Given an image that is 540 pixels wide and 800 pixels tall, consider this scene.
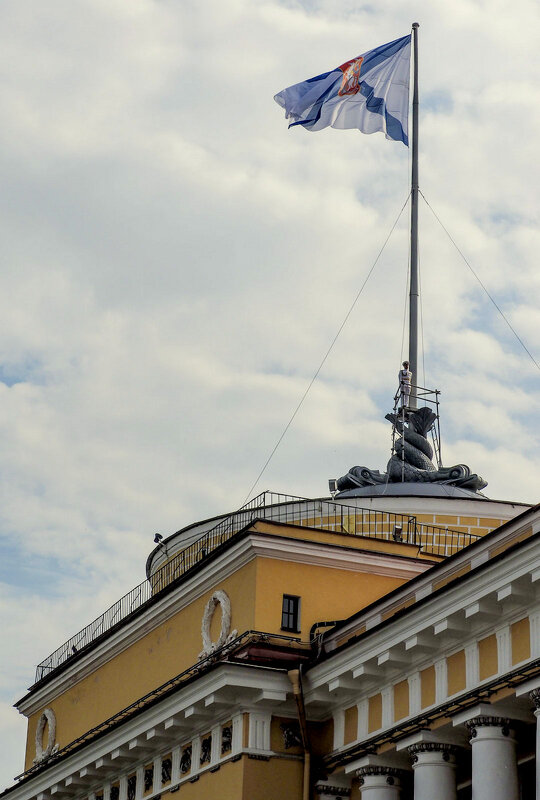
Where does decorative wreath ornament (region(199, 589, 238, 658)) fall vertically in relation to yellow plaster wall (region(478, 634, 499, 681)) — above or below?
above

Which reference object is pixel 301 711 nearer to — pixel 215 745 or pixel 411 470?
pixel 215 745

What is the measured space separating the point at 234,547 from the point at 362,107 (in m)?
13.7

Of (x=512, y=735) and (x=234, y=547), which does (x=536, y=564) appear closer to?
(x=512, y=735)

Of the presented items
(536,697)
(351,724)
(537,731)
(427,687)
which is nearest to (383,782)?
(351,724)

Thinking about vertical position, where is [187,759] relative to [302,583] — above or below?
below

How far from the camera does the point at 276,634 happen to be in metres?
23.0

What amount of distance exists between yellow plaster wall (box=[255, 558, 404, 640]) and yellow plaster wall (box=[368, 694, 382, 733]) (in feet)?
7.17

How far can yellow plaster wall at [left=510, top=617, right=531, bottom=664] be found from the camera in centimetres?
1811

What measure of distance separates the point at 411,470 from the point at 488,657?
11790 mm

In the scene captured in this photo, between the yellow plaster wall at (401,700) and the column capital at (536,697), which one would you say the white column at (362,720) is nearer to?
the yellow plaster wall at (401,700)

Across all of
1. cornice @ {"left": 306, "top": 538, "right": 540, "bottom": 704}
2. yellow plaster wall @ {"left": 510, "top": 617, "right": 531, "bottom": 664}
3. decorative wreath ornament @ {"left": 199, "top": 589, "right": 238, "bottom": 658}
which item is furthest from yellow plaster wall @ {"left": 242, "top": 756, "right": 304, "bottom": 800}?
yellow plaster wall @ {"left": 510, "top": 617, "right": 531, "bottom": 664}

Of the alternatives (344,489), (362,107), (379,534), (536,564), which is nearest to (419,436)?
(344,489)

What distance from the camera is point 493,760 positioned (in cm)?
1862

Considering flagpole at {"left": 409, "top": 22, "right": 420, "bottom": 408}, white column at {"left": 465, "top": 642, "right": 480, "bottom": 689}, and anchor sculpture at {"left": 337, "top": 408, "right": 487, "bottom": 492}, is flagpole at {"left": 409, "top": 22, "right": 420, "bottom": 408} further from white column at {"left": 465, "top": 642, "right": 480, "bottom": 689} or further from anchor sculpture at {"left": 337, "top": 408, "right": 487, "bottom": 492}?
white column at {"left": 465, "top": 642, "right": 480, "bottom": 689}
